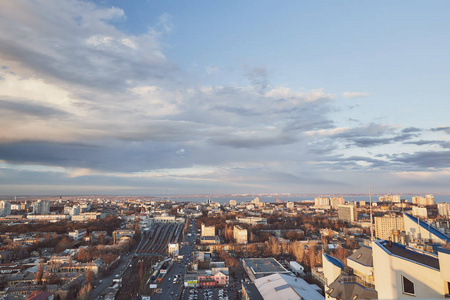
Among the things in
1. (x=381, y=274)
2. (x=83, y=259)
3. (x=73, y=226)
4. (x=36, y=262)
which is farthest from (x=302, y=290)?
(x=73, y=226)

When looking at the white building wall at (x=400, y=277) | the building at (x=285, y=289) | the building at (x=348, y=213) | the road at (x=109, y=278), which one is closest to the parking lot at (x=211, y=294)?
the building at (x=285, y=289)

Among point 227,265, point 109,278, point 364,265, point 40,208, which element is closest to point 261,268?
point 227,265

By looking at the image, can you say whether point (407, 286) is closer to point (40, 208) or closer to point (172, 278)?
point (172, 278)

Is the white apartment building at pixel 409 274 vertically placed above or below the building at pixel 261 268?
above

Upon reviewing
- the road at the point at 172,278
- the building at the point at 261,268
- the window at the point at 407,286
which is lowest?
the road at the point at 172,278

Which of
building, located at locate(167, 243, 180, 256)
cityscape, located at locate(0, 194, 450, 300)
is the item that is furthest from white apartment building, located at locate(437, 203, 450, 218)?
building, located at locate(167, 243, 180, 256)

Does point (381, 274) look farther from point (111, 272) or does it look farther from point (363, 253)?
point (111, 272)

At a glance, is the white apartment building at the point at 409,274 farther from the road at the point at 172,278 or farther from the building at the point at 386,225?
the building at the point at 386,225
